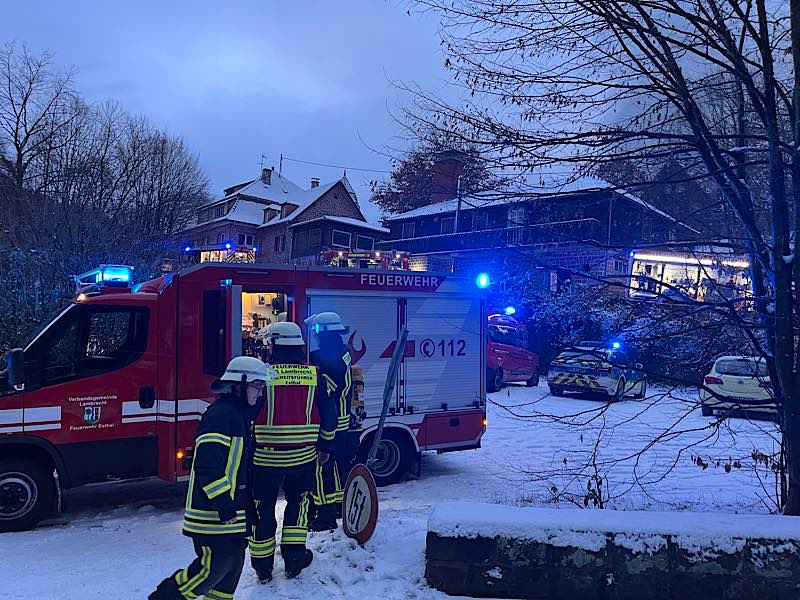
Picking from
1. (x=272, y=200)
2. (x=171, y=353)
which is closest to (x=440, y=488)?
(x=171, y=353)

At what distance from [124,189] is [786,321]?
26.1 meters

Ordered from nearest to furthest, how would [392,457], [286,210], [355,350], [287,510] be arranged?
[287,510], [355,350], [392,457], [286,210]

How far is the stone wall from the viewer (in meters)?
3.98

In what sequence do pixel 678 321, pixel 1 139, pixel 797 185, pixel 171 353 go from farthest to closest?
pixel 1 139, pixel 171 353, pixel 678 321, pixel 797 185

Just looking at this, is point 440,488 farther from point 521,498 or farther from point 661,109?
point 661,109

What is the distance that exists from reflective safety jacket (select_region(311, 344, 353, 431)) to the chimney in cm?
164

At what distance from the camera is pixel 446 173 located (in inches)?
196

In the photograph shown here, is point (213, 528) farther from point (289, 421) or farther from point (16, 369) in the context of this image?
point (16, 369)

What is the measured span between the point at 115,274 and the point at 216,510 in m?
4.44

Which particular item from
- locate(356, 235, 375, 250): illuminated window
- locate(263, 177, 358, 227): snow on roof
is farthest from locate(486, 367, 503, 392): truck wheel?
locate(263, 177, 358, 227): snow on roof

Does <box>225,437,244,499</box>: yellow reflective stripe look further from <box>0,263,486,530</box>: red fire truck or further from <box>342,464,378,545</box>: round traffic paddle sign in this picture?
<box>0,263,486,530</box>: red fire truck

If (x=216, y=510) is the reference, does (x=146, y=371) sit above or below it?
above

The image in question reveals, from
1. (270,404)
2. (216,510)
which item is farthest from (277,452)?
(216,510)

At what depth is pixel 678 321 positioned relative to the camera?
525 cm
